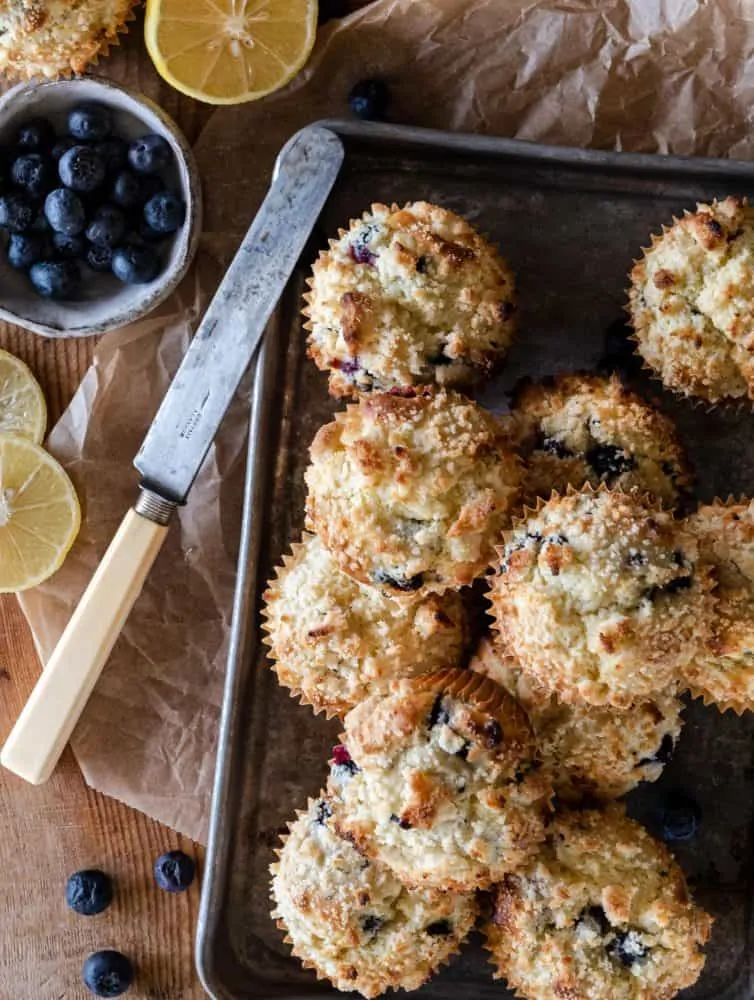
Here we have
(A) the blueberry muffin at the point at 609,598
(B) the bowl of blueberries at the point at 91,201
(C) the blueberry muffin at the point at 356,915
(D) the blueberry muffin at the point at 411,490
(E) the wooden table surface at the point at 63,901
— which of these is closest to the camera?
(A) the blueberry muffin at the point at 609,598

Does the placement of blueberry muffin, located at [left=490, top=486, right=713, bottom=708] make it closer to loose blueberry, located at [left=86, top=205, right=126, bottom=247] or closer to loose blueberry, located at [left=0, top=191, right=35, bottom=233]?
loose blueberry, located at [left=86, top=205, right=126, bottom=247]

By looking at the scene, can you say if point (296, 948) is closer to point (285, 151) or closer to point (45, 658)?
point (45, 658)

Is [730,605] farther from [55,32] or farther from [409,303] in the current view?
[55,32]

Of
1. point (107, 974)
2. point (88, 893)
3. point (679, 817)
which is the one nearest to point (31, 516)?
point (88, 893)

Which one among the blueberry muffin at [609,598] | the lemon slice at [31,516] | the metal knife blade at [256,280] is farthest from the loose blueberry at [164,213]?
the blueberry muffin at [609,598]

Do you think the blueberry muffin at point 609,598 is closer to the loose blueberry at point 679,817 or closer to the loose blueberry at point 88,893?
the loose blueberry at point 679,817
